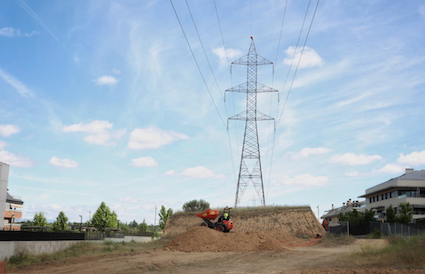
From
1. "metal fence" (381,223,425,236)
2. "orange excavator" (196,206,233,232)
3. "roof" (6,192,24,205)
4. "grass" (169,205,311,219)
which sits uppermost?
"roof" (6,192,24,205)

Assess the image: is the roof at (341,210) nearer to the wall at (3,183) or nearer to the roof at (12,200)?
the wall at (3,183)

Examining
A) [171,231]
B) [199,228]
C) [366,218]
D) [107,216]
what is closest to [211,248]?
[199,228]

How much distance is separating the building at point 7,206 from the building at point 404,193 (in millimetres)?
59808

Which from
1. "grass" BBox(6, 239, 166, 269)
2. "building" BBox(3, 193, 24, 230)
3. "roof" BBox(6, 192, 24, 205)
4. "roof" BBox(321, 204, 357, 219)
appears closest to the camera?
"grass" BBox(6, 239, 166, 269)

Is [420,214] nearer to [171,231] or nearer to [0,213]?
[171,231]

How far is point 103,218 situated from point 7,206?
82.9 ft

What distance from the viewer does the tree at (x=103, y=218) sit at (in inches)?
3241

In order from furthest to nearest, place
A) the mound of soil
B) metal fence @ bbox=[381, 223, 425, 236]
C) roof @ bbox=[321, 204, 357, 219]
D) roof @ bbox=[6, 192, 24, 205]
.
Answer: roof @ bbox=[321, 204, 357, 219], roof @ bbox=[6, 192, 24, 205], metal fence @ bbox=[381, 223, 425, 236], the mound of soil

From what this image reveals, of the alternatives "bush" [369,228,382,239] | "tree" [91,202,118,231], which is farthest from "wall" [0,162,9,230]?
"bush" [369,228,382,239]

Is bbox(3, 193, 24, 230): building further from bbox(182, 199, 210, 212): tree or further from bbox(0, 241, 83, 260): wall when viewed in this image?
bbox(0, 241, 83, 260): wall

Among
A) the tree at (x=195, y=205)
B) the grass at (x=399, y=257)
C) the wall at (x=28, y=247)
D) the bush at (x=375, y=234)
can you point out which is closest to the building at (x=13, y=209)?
the tree at (x=195, y=205)

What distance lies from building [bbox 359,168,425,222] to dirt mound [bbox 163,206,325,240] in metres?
21.5

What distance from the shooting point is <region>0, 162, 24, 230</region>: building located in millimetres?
42906

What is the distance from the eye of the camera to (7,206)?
294ft
